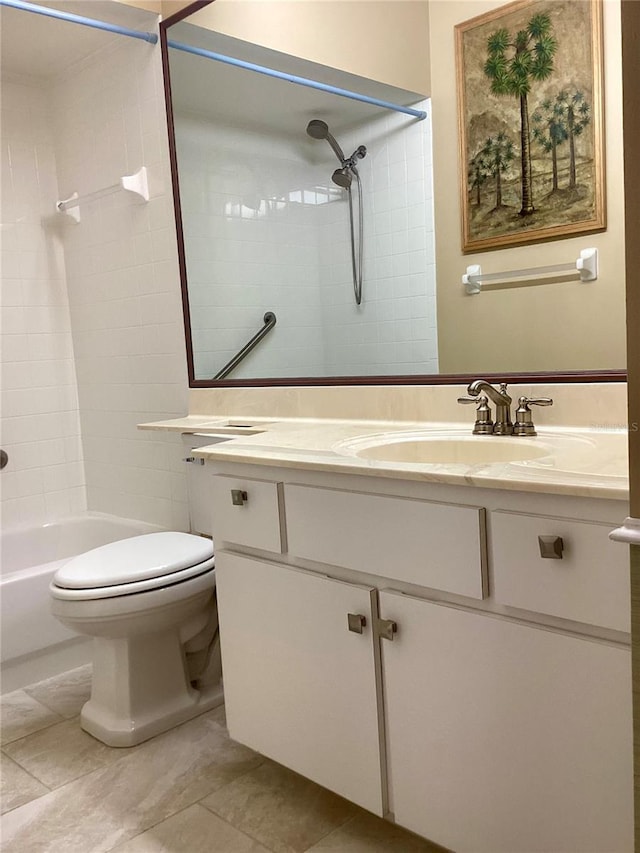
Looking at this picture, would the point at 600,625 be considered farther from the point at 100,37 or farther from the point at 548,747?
the point at 100,37

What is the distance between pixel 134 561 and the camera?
2.11m

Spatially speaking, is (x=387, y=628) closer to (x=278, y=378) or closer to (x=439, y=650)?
(x=439, y=650)

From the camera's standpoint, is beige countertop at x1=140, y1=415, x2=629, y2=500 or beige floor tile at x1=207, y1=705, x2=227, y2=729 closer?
beige countertop at x1=140, y1=415, x2=629, y2=500

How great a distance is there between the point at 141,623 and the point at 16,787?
0.48m

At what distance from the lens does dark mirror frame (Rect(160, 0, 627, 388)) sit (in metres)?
1.67

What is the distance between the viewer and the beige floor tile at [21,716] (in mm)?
2193

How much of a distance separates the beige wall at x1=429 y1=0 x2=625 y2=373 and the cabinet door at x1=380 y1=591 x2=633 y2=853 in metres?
0.67

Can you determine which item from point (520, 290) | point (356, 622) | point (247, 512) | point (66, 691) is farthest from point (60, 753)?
point (520, 290)

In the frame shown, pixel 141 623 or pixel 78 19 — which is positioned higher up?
pixel 78 19

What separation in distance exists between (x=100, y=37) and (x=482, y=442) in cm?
198

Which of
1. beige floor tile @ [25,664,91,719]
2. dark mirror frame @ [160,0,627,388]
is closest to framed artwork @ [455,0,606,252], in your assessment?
dark mirror frame @ [160,0,627,388]

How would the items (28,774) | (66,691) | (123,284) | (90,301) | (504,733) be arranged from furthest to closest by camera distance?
1. (90,301)
2. (123,284)
3. (66,691)
4. (28,774)
5. (504,733)

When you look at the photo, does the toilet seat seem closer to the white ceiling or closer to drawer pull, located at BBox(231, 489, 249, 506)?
drawer pull, located at BBox(231, 489, 249, 506)

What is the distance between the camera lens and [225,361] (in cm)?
250
